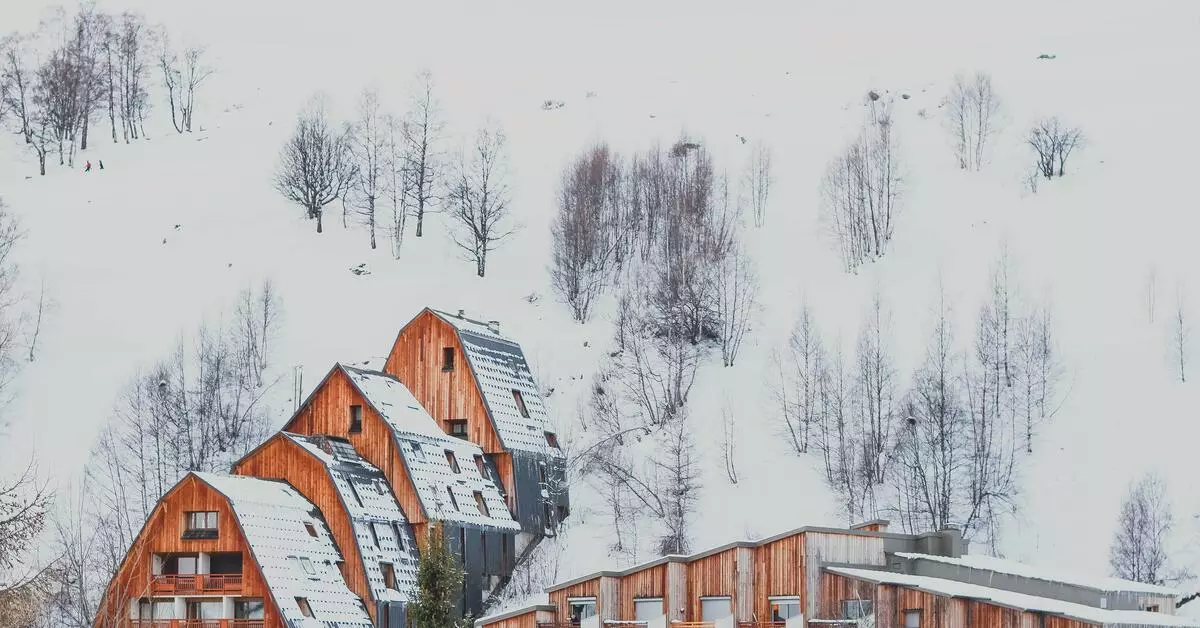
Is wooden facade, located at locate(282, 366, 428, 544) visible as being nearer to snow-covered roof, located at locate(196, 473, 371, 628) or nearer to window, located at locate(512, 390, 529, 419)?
snow-covered roof, located at locate(196, 473, 371, 628)

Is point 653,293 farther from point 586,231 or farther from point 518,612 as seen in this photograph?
point 518,612

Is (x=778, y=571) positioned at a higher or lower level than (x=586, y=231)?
lower

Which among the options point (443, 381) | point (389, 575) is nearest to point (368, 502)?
point (389, 575)

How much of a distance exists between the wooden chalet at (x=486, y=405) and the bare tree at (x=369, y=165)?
110ft

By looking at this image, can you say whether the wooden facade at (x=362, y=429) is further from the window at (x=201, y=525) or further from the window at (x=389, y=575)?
the window at (x=201, y=525)

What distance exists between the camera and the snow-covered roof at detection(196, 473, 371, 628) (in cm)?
7225

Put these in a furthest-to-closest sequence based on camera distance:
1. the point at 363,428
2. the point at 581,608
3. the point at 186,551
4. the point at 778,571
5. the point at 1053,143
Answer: the point at 1053,143, the point at 363,428, the point at 186,551, the point at 581,608, the point at 778,571

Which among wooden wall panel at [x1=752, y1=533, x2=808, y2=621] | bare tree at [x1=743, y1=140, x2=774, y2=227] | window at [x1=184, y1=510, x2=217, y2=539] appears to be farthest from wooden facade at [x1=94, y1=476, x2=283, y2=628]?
bare tree at [x1=743, y1=140, x2=774, y2=227]

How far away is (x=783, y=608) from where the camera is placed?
62719 mm

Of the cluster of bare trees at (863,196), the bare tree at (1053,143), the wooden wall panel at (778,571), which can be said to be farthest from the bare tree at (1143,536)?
the bare tree at (1053,143)

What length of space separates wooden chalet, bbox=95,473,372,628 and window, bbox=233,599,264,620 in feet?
0.14

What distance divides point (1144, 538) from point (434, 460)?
105 ft

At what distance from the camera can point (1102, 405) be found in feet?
300

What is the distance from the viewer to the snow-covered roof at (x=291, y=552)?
72.2m
